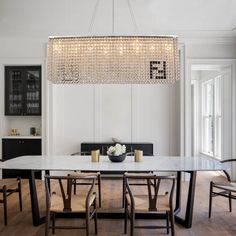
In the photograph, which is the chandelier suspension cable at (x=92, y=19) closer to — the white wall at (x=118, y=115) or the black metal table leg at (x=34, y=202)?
the white wall at (x=118, y=115)

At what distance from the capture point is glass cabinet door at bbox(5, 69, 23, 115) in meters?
6.10

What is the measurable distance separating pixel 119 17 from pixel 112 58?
1680 millimetres

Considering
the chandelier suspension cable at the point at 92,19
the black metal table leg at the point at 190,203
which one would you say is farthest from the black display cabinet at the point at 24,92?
the black metal table leg at the point at 190,203

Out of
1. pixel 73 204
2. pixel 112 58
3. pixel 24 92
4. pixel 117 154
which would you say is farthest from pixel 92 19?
pixel 73 204

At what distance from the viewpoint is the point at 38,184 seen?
5.64 m

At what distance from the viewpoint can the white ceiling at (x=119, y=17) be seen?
4.46 meters

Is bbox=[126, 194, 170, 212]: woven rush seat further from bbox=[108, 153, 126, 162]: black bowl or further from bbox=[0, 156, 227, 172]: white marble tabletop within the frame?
bbox=[108, 153, 126, 162]: black bowl

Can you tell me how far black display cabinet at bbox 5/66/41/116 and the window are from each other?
423 cm

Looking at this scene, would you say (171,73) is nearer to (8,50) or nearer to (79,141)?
(79,141)

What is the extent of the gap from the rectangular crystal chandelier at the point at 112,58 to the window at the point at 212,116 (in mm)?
3760

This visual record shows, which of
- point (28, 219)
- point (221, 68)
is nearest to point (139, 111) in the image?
point (221, 68)

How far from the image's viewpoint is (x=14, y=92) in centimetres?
614

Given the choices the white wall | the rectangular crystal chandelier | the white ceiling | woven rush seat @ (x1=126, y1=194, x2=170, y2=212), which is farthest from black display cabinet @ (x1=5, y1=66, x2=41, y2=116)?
woven rush seat @ (x1=126, y1=194, x2=170, y2=212)

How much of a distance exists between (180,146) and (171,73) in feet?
8.52
